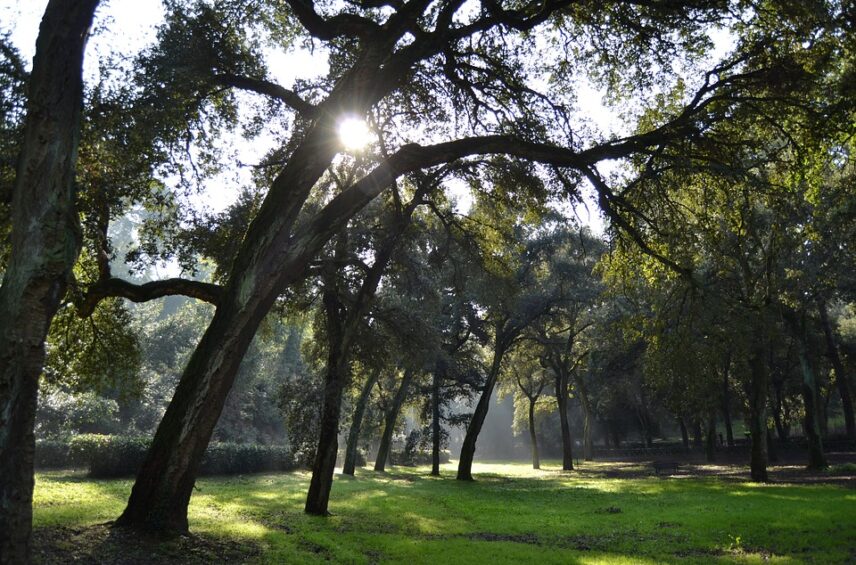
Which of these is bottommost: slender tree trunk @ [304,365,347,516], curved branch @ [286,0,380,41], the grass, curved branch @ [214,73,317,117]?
the grass

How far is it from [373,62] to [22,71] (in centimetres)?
530

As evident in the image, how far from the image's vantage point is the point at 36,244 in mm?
5883

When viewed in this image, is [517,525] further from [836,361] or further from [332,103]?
[836,361]

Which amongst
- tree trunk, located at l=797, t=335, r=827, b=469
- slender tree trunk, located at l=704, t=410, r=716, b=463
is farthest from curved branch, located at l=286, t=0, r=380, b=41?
slender tree trunk, located at l=704, t=410, r=716, b=463

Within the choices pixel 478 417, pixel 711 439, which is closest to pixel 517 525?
pixel 478 417

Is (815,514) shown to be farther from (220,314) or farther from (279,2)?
(279,2)

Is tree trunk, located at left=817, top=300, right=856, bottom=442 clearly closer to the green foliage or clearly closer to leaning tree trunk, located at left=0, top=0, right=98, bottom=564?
the green foliage

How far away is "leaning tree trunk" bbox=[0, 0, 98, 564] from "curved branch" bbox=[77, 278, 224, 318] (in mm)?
2697

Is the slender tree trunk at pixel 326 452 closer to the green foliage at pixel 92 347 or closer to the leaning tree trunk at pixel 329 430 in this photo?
the leaning tree trunk at pixel 329 430

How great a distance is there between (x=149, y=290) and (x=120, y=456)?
17.7 metres

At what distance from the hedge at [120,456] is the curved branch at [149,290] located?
15.1 metres

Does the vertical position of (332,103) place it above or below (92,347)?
above

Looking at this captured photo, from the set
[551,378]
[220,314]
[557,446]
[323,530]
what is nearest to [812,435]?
[551,378]

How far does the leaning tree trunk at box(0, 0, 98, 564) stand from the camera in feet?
18.0
